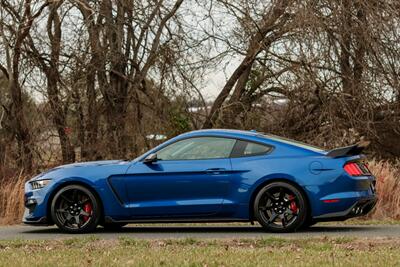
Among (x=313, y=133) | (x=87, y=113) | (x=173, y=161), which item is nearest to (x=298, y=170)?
(x=173, y=161)

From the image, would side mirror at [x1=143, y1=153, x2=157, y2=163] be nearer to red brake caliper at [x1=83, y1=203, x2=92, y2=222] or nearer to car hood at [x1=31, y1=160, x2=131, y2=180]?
car hood at [x1=31, y1=160, x2=131, y2=180]

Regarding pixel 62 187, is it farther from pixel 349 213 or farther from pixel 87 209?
pixel 349 213

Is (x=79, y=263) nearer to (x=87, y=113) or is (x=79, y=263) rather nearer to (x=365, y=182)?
(x=365, y=182)

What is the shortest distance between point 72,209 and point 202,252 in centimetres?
336

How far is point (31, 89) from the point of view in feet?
68.3

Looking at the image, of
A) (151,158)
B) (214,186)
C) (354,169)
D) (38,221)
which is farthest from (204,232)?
(38,221)

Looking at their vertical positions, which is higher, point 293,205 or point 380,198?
point 293,205

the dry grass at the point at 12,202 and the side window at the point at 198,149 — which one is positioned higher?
the side window at the point at 198,149

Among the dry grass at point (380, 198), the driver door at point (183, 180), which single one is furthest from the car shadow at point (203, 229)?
the dry grass at point (380, 198)

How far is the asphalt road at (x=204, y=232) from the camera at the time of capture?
10.7 meters

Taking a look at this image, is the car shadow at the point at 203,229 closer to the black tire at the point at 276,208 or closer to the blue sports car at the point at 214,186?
the black tire at the point at 276,208

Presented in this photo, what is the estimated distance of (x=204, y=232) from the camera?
11.5 m

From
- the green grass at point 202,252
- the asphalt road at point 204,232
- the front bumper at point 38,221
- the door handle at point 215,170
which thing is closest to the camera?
the green grass at point 202,252

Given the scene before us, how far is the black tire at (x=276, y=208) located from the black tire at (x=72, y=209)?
7.45 ft
